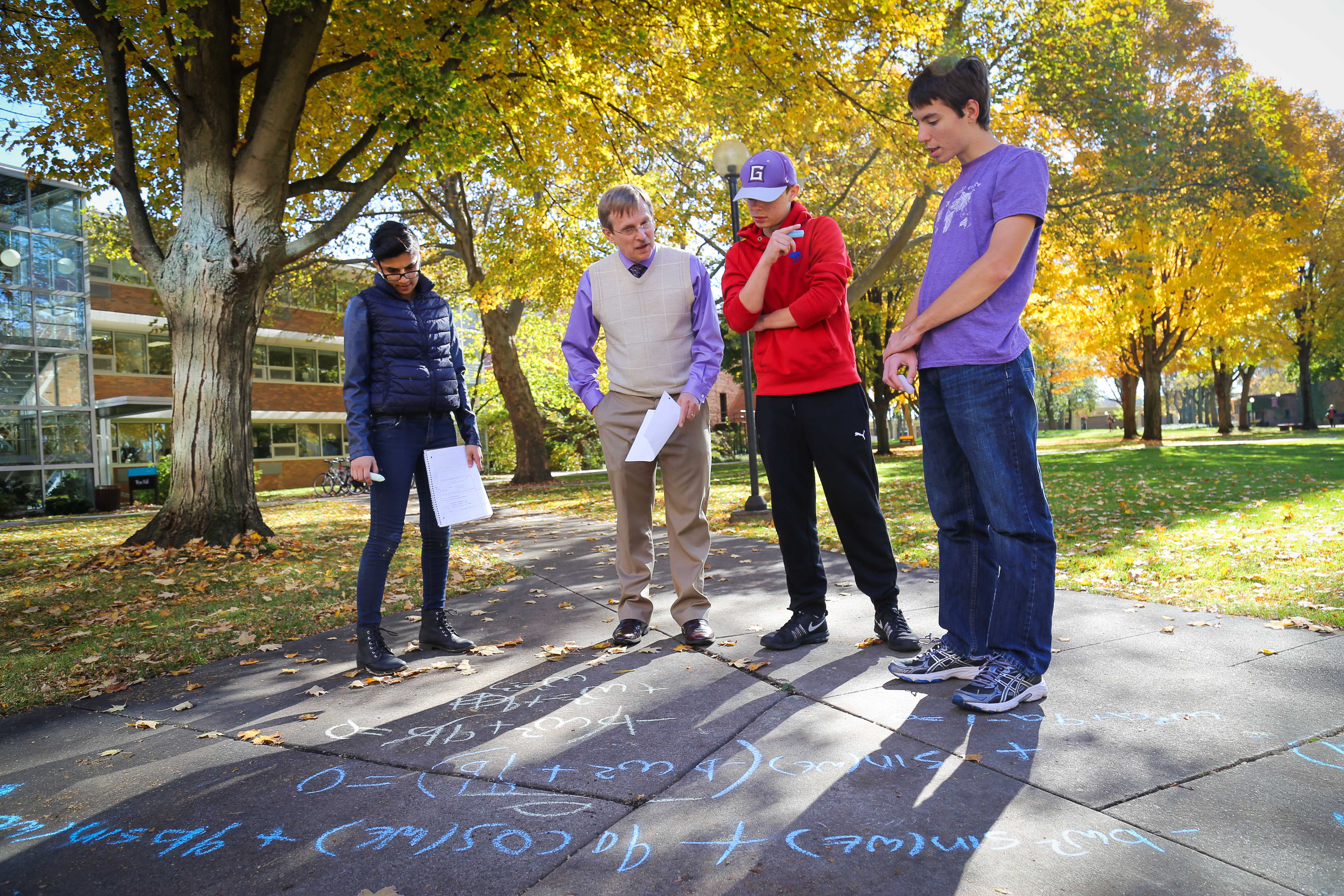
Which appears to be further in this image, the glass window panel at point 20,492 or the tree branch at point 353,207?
the glass window panel at point 20,492

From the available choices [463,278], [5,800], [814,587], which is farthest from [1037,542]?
[463,278]

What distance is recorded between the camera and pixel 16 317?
733 inches

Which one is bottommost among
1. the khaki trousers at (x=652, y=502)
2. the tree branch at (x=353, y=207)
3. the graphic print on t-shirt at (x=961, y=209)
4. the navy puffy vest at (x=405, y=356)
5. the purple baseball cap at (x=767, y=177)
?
the khaki trousers at (x=652, y=502)

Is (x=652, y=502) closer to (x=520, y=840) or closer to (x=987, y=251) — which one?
(x=987, y=251)

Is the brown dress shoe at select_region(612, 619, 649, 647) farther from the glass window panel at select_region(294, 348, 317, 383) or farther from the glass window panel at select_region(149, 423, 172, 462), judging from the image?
the glass window panel at select_region(294, 348, 317, 383)

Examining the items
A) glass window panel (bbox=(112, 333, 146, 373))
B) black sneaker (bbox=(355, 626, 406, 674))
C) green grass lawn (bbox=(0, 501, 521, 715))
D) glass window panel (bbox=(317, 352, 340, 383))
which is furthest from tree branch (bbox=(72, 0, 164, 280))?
glass window panel (bbox=(317, 352, 340, 383))

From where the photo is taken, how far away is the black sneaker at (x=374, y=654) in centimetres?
381

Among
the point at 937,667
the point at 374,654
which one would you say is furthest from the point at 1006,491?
the point at 374,654

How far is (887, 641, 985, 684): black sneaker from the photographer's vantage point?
3.20 metres

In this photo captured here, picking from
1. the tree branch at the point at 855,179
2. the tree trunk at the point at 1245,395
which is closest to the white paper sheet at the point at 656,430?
the tree branch at the point at 855,179

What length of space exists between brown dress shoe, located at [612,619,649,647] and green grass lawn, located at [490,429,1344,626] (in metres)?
2.77

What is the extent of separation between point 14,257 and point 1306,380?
4249 centimetres

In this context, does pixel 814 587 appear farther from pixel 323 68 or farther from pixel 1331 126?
pixel 1331 126

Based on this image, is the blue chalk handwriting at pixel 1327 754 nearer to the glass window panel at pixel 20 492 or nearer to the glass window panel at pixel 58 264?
the glass window panel at pixel 20 492
